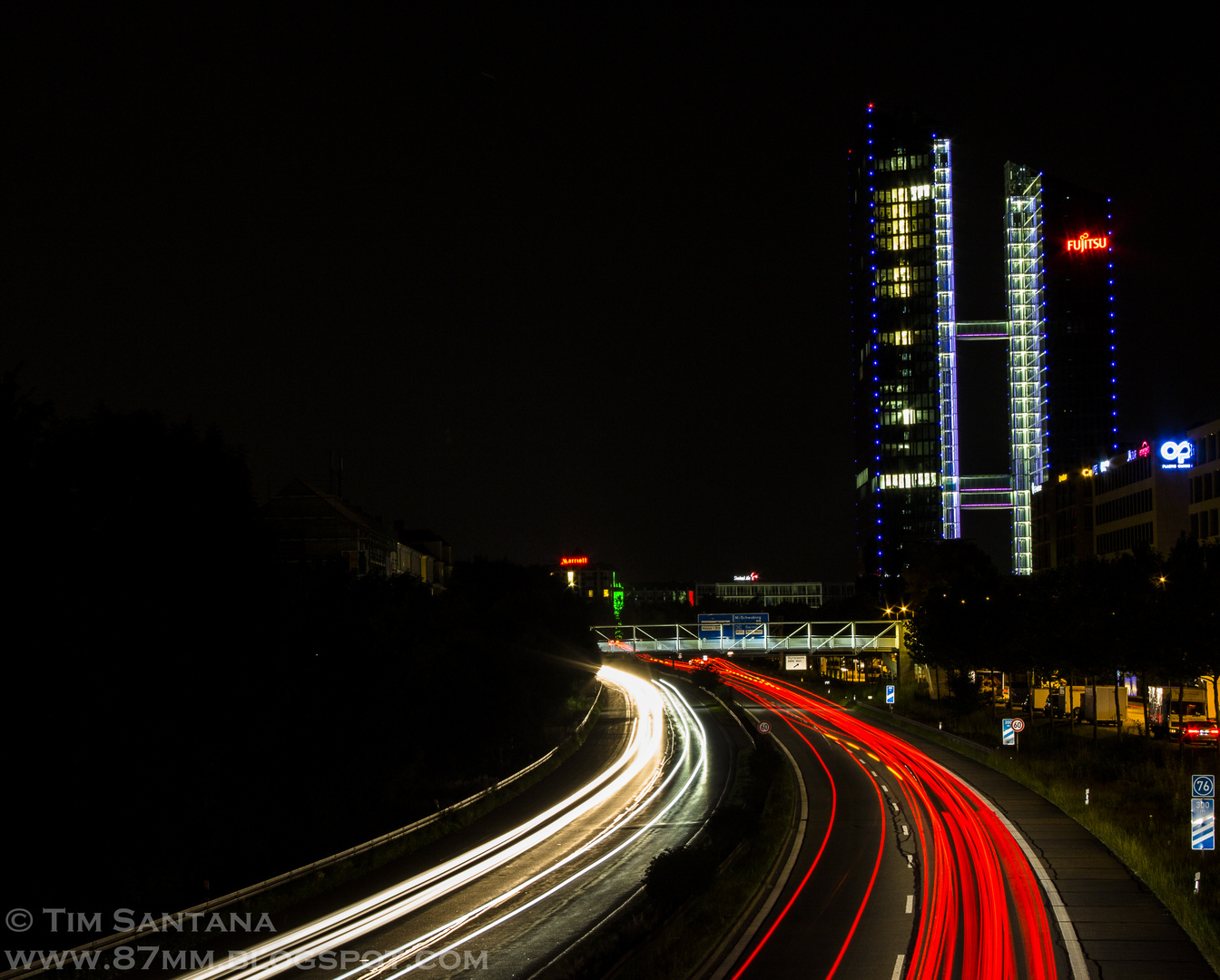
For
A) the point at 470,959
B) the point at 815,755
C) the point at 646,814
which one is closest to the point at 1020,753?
the point at 815,755

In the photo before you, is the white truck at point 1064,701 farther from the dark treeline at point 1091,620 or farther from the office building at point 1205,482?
the office building at point 1205,482

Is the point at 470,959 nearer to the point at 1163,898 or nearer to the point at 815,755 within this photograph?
the point at 1163,898

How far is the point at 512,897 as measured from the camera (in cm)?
2516

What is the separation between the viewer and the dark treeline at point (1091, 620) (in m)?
47.6

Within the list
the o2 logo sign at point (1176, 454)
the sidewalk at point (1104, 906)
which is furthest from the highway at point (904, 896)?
the o2 logo sign at point (1176, 454)

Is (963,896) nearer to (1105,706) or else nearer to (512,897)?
(512,897)

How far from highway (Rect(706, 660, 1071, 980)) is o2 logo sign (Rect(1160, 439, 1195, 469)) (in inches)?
2275

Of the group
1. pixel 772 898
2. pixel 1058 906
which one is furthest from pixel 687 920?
pixel 1058 906

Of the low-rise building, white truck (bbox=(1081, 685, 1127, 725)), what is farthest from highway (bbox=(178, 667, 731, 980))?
the low-rise building

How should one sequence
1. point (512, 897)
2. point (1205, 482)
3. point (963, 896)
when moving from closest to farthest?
point (963, 896)
point (512, 897)
point (1205, 482)

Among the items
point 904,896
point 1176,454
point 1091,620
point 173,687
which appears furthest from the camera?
point 1176,454

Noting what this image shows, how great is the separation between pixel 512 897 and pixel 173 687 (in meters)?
11.7

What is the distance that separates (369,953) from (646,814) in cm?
1895

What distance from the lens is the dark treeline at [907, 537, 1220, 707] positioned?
156ft
